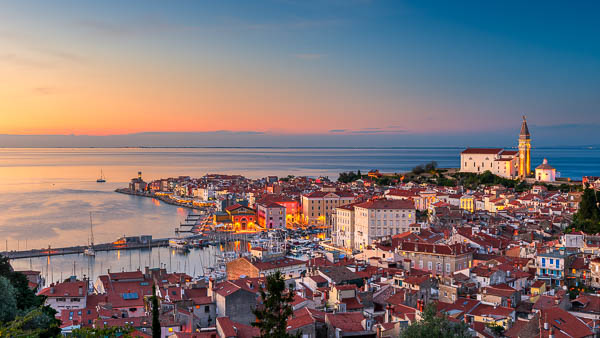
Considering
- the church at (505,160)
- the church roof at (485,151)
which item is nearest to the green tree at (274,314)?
the church at (505,160)

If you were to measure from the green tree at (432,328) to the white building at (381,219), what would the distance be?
19775 millimetres

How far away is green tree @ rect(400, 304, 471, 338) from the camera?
24.3ft

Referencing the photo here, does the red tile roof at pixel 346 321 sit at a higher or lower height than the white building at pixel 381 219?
higher

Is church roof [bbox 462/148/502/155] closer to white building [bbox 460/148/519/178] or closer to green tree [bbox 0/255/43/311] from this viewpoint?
white building [bbox 460/148/519/178]

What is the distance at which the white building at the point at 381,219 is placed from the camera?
1097 inches

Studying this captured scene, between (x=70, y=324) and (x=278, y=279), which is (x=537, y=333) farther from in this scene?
(x=70, y=324)

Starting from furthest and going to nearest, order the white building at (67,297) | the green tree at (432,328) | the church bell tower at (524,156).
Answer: the church bell tower at (524,156), the white building at (67,297), the green tree at (432,328)

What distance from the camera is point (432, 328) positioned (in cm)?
745

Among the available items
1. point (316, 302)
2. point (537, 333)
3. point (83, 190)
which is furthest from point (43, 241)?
point (83, 190)

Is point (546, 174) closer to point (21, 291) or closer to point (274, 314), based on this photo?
point (274, 314)

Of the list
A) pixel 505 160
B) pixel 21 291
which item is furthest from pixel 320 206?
pixel 21 291

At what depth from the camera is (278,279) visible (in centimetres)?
777

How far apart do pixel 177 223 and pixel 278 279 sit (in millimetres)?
33837

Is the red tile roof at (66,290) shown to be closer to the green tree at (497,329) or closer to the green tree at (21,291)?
the green tree at (21,291)
